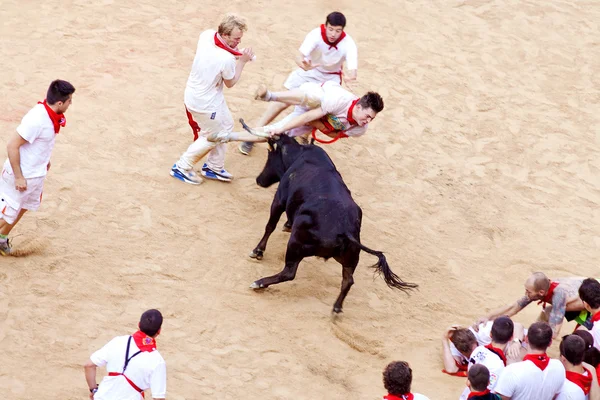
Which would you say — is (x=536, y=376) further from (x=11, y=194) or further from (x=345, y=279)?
(x=11, y=194)

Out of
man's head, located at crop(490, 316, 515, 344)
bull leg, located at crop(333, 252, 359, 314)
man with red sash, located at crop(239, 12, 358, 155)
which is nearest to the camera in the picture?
man's head, located at crop(490, 316, 515, 344)

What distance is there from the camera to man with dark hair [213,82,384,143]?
9.40m

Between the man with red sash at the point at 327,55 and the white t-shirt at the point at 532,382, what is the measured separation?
456 cm

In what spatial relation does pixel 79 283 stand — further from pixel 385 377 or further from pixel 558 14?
pixel 558 14

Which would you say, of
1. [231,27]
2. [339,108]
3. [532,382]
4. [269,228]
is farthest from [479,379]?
[231,27]

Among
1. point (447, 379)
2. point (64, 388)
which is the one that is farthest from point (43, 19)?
point (447, 379)

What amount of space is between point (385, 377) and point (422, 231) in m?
4.78

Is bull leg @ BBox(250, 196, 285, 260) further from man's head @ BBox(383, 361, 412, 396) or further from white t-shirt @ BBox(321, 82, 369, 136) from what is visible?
man's head @ BBox(383, 361, 412, 396)

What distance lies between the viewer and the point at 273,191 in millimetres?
10875

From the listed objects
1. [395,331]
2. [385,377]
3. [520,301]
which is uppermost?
[385,377]

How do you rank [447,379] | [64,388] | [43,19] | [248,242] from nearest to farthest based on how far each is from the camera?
1. [64,388]
2. [447,379]
3. [248,242]
4. [43,19]

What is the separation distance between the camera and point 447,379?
323 inches

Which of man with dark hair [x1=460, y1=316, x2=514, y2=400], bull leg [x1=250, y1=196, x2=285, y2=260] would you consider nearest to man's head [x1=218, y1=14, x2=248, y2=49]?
bull leg [x1=250, y1=196, x2=285, y2=260]

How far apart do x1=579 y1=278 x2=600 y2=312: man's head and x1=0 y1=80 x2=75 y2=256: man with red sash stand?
Result: 4749mm
